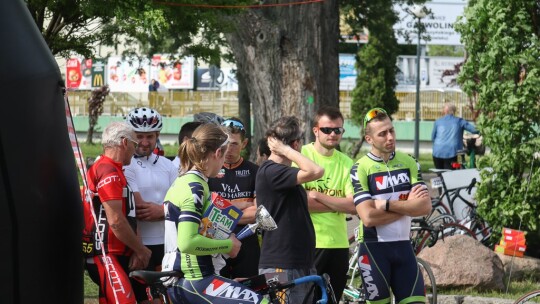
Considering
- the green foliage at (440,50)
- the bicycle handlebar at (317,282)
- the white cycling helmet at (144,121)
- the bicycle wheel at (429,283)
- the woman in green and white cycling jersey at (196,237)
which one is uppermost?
the green foliage at (440,50)

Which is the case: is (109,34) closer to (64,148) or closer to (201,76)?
(64,148)

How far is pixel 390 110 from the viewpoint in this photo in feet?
130

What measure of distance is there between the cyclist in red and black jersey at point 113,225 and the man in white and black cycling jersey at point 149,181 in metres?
0.25

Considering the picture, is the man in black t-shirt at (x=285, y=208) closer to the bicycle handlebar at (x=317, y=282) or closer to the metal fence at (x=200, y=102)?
the bicycle handlebar at (x=317, y=282)

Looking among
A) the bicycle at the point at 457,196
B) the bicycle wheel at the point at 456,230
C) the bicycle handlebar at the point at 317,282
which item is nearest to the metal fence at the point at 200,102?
the bicycle at the point at 457,196

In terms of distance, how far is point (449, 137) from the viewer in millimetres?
20141

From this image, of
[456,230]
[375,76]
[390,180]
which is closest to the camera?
[390,180]

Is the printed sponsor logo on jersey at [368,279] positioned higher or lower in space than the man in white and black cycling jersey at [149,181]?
lower

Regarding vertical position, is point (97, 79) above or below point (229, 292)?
above

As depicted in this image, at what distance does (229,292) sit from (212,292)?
0.09 metres

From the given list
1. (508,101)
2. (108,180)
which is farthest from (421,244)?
(108,180)

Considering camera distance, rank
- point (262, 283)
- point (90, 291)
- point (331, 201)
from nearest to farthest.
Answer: point (262, 283), point (331, 201), point (90, 291)

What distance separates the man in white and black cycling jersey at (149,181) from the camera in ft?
23.2

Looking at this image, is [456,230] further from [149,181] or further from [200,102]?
[200,102]
